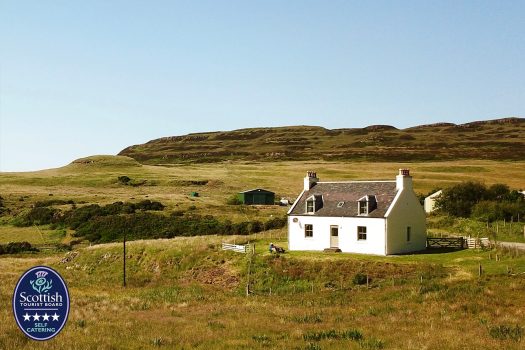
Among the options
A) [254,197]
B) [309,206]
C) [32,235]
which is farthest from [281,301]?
[254,197]

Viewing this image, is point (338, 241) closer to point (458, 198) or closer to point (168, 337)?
point (168, 337)

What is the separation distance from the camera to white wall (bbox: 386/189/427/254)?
41844 mm

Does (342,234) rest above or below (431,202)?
below

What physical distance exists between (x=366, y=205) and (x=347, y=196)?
2986mm

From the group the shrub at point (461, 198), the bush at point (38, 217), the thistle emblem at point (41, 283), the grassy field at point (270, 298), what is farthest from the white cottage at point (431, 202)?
the thistle emblem at point (41, 283)

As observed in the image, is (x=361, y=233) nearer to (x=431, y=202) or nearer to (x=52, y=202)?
(x=431, y=202)

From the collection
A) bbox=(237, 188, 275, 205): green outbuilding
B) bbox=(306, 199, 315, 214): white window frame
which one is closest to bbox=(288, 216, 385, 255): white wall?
bbox=(306, 199, 315, 214): white window frame

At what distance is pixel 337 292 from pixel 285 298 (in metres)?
3.36

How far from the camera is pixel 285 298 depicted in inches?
1275

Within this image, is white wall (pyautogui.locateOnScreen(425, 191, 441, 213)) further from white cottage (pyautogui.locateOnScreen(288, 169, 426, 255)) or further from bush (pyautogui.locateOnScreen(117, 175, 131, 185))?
bush (pyautogui.locateOnScreen(117, 175, 131, 185))

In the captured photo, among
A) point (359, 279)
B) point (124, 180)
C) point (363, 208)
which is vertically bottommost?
point (359, 279)

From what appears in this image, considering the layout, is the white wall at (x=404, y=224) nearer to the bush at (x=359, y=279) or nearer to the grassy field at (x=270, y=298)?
the grassy field at (x=270, y=298)

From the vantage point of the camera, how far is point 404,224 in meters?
43.0

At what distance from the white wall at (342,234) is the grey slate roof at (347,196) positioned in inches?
19.7
